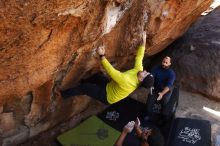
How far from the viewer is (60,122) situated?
733 centimetres

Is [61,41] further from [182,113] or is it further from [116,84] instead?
[182,113]

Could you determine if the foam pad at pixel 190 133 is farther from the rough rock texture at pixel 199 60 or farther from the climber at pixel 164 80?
the rough rock texture at pixel 199 60

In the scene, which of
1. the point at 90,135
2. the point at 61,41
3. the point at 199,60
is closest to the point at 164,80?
the point at 90,135

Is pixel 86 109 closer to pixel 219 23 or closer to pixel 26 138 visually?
pixel 26 138

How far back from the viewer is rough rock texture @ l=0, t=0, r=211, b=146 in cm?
427

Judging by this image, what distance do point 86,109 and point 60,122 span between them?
0.67 m

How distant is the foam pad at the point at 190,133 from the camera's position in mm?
6621

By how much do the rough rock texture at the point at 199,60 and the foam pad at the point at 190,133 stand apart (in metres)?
1.65

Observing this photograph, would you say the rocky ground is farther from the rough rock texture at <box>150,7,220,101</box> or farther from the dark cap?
the dark cap

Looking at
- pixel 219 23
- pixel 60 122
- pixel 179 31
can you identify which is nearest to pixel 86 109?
pixel 60 122

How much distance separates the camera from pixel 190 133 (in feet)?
22.2

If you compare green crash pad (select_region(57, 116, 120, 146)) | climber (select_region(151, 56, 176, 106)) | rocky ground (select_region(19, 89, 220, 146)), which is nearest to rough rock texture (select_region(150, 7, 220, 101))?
rocky ground (select_region(19, 89, 220, 146))

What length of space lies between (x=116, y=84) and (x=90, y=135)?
1.59 m

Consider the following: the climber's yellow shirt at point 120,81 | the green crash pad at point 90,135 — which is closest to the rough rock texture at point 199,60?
the green crash pad at point 90,135
